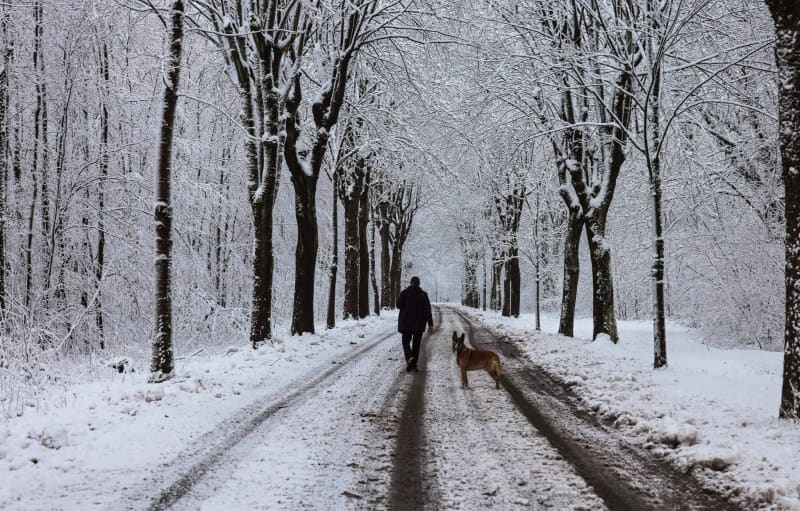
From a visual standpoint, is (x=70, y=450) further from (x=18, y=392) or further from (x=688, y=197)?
(x=688, y=197)

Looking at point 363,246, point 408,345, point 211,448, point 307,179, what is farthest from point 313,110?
point 363,246

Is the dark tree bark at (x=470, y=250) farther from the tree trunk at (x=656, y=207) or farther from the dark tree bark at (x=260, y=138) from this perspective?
the tree trunk at (x=656, y=207)

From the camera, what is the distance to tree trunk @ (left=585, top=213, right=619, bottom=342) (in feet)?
48.1

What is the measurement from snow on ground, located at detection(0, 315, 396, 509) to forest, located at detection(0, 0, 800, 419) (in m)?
1.27

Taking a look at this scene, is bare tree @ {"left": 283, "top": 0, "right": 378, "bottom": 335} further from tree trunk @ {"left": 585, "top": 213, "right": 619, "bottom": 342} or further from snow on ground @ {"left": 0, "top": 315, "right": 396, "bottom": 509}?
tree trunk @ {"left": 585, "top": 213, "right": 619, "bottom": 342}

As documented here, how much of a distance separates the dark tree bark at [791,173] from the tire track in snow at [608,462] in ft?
6.31

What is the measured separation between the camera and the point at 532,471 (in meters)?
4.44

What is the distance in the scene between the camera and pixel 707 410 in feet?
20.6

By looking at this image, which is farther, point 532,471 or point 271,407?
point 271,407

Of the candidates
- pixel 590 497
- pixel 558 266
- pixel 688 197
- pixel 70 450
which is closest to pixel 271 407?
pixel 70 450

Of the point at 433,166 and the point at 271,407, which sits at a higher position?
the point at 433,166

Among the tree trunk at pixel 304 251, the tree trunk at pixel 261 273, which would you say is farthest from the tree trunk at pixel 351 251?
the tree trunk at pixel 261 273

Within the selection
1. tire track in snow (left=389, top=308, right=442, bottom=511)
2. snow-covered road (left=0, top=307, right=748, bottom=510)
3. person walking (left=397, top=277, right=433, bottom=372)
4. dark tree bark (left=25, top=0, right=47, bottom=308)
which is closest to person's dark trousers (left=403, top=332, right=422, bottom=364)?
person walking (left=397, top=277, right=433, bottom=372)

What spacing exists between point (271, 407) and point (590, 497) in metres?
4.31
